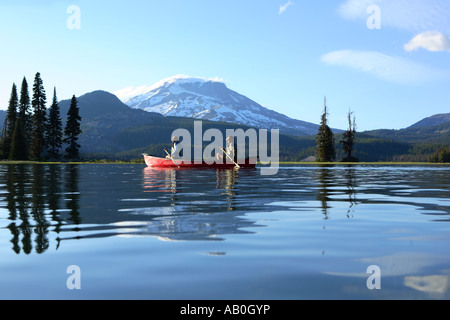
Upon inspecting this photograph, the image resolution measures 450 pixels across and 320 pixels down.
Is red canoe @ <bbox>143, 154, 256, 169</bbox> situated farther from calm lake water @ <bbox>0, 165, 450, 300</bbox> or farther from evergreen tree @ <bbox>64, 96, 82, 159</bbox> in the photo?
evergreen tree @ <bbox>64, 96, 82, 159</bbox>

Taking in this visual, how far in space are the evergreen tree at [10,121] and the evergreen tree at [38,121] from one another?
5813 millimetres

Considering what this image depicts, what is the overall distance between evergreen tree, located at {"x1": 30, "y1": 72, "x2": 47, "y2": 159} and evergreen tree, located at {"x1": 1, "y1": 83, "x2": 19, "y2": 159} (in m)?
5.81

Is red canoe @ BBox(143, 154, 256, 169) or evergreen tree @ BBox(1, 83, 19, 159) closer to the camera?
red canoe @ BBox(143, 154, 256, 169)

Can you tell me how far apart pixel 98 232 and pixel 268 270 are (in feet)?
17.2

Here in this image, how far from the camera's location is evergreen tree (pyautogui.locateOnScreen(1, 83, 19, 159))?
115 meters

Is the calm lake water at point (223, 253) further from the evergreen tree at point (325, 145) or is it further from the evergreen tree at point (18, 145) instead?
the evergreen tree at point (325, 145)

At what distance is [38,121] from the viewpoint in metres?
121

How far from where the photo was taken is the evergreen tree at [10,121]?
378ft

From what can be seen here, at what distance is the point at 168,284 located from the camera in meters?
6.37

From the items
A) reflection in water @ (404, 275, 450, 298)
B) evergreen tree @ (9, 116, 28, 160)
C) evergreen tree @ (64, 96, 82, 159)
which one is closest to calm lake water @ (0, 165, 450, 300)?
reflection in water @ (404, 275, 450, 298)

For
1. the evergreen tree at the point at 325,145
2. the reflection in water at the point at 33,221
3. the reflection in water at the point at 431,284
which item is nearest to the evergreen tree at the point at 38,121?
the evergreen tree at the point at 325,145
